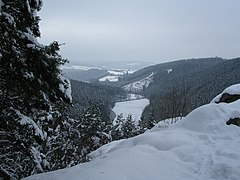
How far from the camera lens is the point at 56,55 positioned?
4887 millimetres

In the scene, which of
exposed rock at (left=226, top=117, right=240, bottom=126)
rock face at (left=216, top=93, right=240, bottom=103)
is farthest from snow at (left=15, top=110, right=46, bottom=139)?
rock face at (left=216, top=93, right=240, bottom=103)

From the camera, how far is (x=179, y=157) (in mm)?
6848

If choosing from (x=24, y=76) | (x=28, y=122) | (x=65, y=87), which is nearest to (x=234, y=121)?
(x=65, y=87)

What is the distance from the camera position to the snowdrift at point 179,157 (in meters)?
5.56

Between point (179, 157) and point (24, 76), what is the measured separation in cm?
449

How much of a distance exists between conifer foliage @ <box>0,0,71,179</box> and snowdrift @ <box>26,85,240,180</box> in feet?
4.12

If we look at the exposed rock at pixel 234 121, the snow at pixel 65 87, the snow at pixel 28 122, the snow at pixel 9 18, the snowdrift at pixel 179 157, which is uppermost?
the snow at pixel 9 18

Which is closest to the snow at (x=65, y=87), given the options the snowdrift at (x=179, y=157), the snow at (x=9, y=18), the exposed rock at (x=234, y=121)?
the snow at (x=9, y=18)

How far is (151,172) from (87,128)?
25.4m

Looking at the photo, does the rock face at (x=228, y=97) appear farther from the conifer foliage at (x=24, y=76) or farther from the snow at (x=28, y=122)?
the snow at (x=28, y=122)

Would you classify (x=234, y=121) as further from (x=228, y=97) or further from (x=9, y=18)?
(x=9, y=18)

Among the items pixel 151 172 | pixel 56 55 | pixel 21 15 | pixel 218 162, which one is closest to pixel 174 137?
pixel 218 162

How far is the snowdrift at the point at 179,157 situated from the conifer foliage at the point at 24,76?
1256mm

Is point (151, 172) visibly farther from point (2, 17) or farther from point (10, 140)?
point (2, 17)
